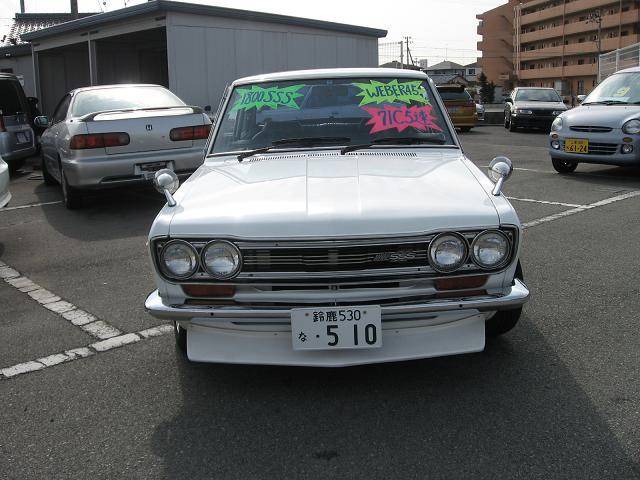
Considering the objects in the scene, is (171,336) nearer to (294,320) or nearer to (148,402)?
(148,402)

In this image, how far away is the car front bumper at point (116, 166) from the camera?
7.30 m

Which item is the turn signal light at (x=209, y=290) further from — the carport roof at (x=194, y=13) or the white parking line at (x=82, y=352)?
the carport roof at (x=194, y=13)

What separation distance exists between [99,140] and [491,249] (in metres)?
5.65

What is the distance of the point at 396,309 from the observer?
271 cm

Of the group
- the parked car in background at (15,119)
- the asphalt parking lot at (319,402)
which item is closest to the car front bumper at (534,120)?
the parked car in background at (15,119)

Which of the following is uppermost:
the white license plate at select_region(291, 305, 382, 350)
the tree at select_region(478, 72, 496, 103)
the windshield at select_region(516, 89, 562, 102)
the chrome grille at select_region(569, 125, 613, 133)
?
the tree at select_region(478, 72, 496, 103)

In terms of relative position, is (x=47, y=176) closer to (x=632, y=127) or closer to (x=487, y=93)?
(x=632, y=127)

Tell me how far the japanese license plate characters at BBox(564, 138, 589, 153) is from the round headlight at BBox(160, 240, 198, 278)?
26.3ft

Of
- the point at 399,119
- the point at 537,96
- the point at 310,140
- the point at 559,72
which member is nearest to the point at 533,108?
the point at 537,96

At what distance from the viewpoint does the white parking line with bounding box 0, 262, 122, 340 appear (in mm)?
3875

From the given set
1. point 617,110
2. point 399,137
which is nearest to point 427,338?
point 399,137

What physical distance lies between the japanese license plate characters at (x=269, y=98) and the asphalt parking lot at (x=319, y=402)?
1.50m

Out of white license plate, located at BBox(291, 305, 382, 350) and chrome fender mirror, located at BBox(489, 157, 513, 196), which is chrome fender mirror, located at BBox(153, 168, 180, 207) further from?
chrome fender mirror, located at BBox(489, 157, 513, 196)

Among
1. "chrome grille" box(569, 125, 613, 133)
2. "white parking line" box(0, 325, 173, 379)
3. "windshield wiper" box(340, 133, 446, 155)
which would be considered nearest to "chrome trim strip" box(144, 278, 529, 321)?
"white parking line" box(0, 325, 173, 379)
